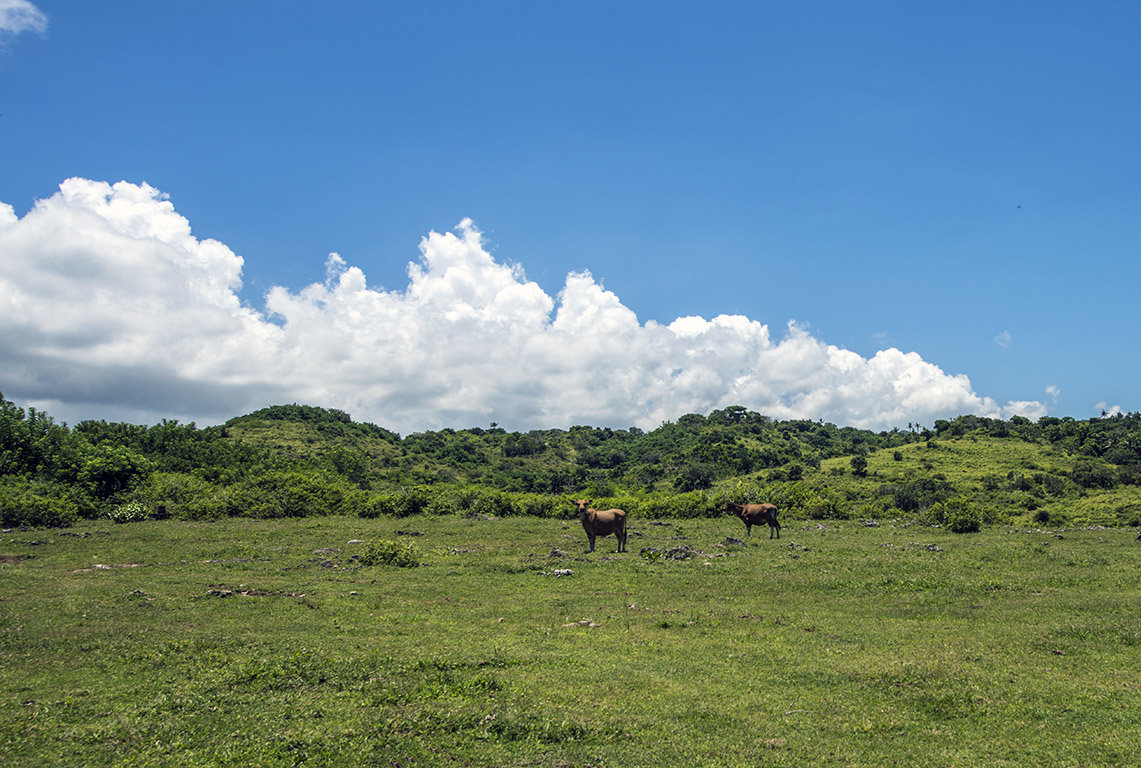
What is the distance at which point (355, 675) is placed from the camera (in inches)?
504

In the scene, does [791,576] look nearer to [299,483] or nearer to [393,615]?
[393,615]

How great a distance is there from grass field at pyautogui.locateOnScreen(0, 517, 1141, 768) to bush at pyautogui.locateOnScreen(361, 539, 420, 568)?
33.7 inches

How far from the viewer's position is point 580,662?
14039 millimetres

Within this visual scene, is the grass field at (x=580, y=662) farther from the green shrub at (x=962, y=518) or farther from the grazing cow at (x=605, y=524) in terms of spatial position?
the green shrub at (x=962, y=518)

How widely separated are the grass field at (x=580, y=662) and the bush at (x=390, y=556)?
0.86 metres

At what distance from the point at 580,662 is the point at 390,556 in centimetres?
1679

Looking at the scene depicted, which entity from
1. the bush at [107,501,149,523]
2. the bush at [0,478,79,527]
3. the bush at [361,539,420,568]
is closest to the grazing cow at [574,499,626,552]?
the bush at [361,539,420,568]

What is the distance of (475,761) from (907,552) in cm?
2532

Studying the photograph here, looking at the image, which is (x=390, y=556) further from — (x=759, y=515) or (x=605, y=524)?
(x=759, y=515)

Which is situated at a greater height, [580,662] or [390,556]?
[390,556]

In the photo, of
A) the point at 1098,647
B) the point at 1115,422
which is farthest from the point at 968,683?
the point at 1115,422

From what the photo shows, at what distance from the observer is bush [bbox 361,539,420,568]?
28.4 meters

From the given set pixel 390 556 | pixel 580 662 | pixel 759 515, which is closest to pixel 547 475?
pixel 759 515

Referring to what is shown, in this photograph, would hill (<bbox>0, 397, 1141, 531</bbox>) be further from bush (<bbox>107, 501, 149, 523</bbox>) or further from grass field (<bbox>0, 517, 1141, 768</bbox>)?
grass field (<bbox>0, 517, 1141, 768</bbox>)
